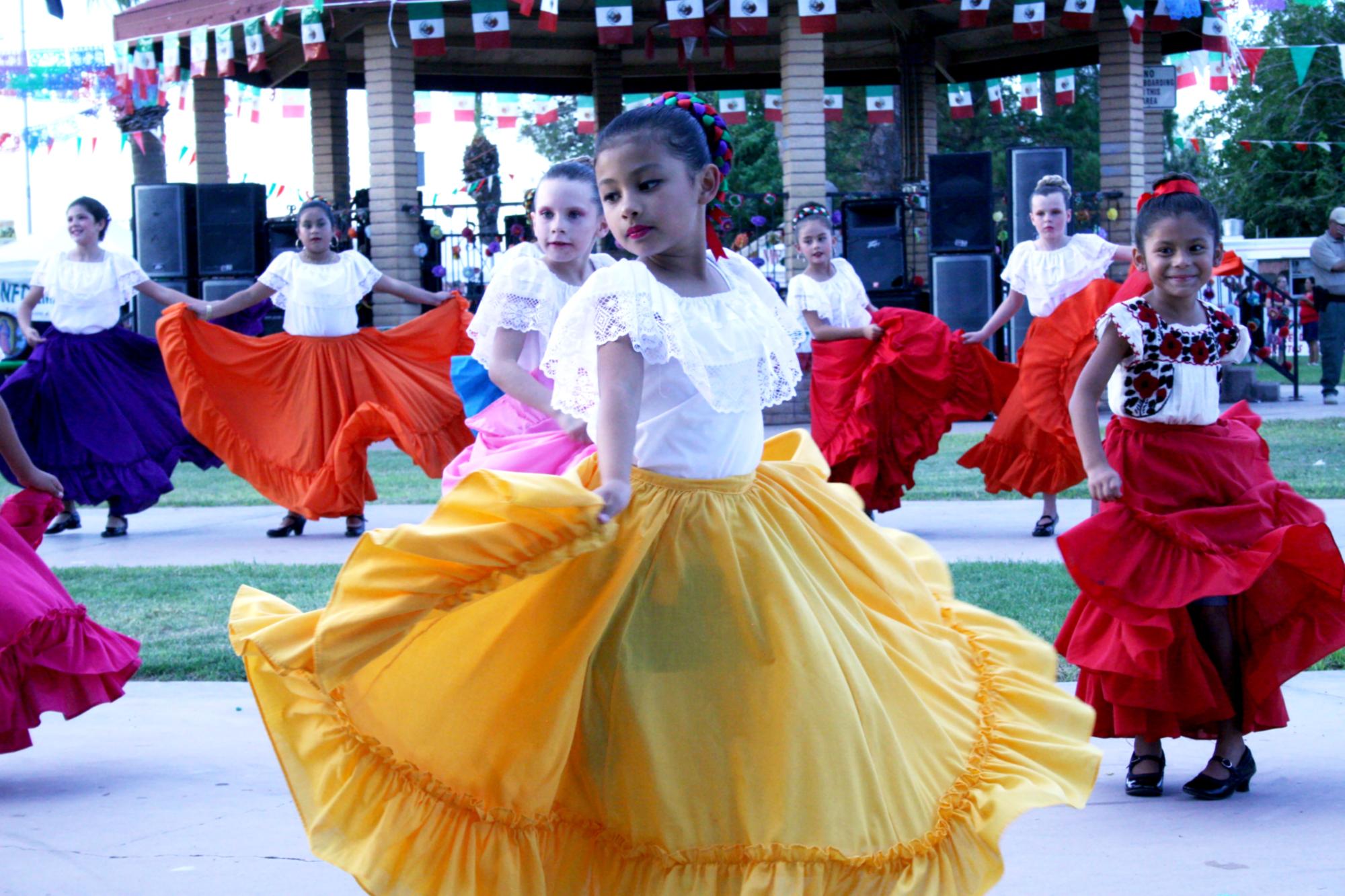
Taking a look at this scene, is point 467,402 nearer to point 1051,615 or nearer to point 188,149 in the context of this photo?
point 1051,615

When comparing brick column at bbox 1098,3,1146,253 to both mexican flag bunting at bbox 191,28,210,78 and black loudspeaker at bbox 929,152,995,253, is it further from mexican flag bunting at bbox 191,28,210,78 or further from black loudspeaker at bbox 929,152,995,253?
mexican flag bunting at bbox 191,28,210,78

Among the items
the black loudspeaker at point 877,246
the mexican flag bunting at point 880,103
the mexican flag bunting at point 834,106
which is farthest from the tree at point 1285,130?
the black loudspeaker at point 877,246

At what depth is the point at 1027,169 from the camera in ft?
56.8

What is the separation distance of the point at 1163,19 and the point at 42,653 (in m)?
17.2

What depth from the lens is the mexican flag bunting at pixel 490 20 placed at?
16.9 m

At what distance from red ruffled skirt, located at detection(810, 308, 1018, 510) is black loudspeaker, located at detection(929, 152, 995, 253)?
888 cm

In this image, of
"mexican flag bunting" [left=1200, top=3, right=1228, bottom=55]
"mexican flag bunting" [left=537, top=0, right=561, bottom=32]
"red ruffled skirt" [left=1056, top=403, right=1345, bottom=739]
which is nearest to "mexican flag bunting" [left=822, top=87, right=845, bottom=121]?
"mexican flag bunting" [left=1200, top=3, right=1228, bottom=55]

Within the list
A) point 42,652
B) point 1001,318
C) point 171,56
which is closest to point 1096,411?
point 42,652

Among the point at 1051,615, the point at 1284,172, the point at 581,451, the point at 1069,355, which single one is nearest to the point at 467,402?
the point at 581,451

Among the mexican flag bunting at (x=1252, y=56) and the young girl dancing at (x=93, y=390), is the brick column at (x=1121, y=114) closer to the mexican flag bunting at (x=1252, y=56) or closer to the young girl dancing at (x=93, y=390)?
the mexican flag bunting at (x=1252, y=56)

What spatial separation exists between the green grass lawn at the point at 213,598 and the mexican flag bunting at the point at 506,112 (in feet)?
56.1

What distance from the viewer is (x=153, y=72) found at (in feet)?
62.8

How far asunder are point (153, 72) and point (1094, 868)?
18.5 metres

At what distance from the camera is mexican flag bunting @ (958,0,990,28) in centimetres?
1697
